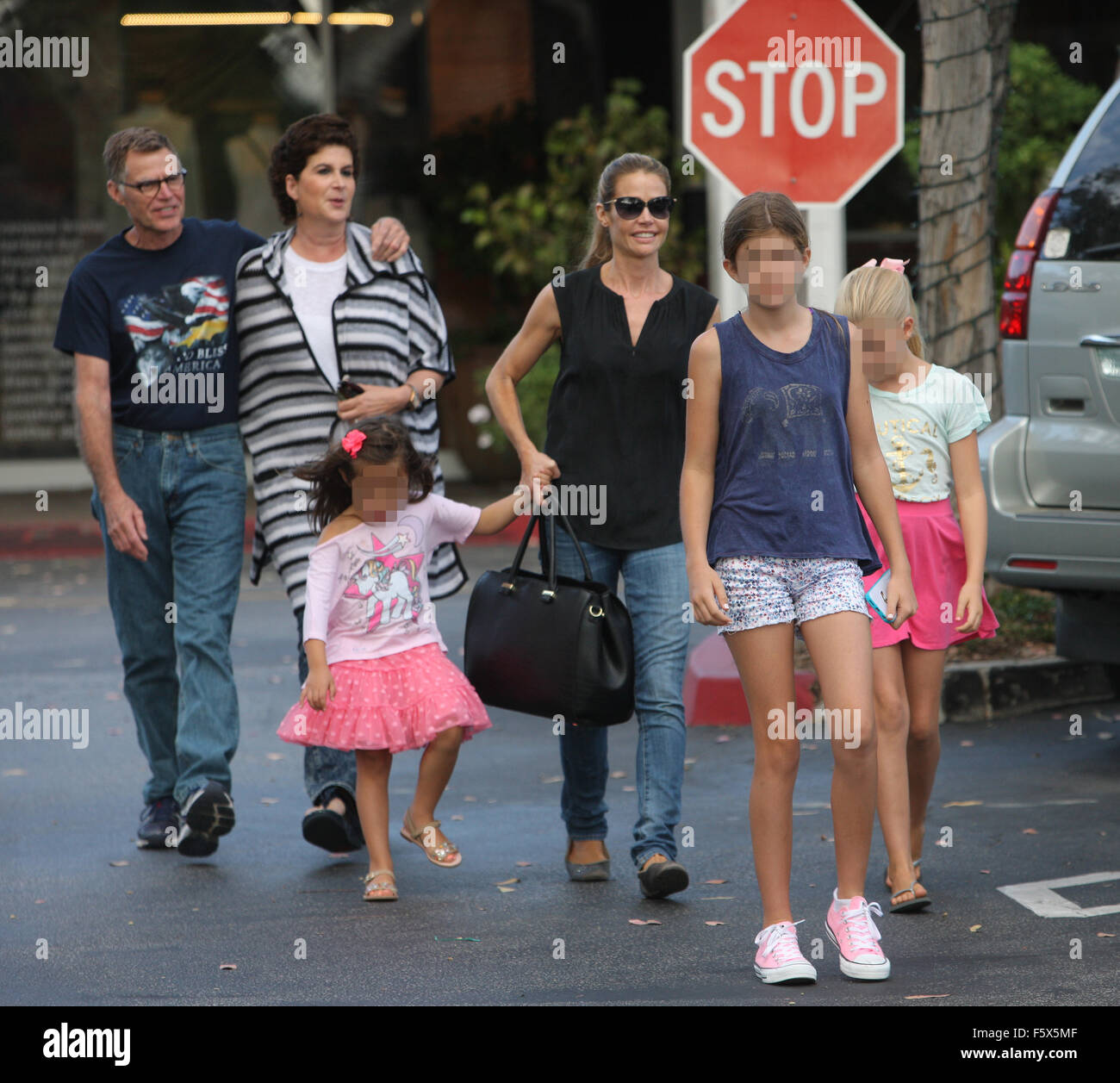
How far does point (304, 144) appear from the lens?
555cm

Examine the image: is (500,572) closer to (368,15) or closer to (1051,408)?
(1051,408)

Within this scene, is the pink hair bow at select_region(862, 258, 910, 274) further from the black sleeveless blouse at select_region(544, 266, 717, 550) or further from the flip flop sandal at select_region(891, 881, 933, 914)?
the flip flop sandal at select_region(891, 881, 933, 914)

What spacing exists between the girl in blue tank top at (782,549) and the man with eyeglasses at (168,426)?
5.59 feet

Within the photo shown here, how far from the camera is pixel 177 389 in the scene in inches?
222

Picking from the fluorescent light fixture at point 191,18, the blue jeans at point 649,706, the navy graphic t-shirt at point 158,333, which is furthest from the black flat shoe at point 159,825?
the fluorescent light fixture at point 191,18

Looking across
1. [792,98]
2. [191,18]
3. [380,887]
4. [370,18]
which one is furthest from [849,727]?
[191,18]

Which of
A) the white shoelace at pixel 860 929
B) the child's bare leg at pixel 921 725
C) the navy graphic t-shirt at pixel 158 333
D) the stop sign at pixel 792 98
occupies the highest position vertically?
the stop sign at pixel 792 98

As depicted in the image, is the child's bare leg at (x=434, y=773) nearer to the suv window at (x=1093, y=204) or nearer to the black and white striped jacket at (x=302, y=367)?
the black and white striped jacket at (x=302, y=367)

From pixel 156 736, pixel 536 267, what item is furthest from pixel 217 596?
pixel 536 267

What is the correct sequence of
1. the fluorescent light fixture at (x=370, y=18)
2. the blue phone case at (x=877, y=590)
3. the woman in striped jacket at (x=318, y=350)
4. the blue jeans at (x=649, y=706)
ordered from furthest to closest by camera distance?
the fluorescent light fixture at (x=370, y=18) < the woman in striped jacket at (x=318, y=350) < the blue jeans at (x=649, y=706) < the blue phone case at (x=877, y=590)

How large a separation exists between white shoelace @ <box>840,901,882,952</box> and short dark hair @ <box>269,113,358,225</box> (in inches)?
109

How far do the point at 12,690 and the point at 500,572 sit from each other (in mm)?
3937

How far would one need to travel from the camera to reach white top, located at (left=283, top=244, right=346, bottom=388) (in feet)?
18.3

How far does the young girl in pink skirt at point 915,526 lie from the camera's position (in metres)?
4.83
